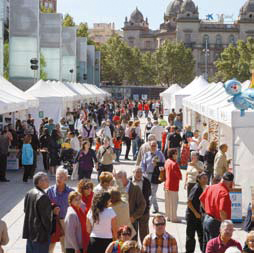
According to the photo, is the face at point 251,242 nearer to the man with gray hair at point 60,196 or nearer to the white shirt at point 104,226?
the white shirt at point 104,226

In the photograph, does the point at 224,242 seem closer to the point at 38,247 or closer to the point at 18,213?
the point at 38,247

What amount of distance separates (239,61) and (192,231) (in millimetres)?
84640

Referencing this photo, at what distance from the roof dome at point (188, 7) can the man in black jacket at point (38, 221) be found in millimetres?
145406

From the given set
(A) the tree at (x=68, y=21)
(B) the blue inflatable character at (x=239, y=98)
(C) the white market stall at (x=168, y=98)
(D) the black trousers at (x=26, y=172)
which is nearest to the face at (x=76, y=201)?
(B) the blue inflatable character at (x=239, y=98)

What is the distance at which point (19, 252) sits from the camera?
33.9 ft

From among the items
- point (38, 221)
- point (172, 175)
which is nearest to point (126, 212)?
point (38, 221)

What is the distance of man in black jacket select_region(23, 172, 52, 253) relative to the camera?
27.9 feet

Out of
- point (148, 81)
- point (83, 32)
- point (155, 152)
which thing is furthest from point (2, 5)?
point (148, 81)

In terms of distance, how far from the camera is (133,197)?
9.46 m

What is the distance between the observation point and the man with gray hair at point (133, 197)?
30.9 feet

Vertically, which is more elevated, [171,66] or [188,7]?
[188,7]

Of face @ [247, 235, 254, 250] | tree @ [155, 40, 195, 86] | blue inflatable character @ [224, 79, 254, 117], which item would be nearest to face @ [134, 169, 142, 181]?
face @ [247, 235, 254, 250]

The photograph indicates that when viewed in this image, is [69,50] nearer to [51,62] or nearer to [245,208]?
[51,62]

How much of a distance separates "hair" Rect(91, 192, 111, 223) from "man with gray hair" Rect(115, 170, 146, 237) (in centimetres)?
141
